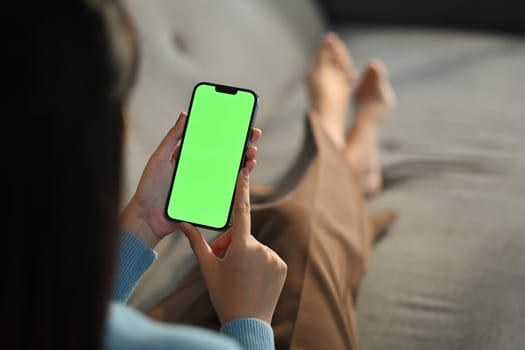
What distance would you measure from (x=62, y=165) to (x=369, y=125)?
0.87 m

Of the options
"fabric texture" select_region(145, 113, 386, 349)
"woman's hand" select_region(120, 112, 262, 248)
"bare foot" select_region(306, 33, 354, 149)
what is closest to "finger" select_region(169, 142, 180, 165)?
"woman's hand" select_region(120, 112, 262, 248)

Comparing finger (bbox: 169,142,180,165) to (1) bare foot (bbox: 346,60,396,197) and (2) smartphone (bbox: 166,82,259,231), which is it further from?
(1) bare foot (bbox: 346,60,396,197)

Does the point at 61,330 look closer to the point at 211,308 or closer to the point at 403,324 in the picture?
the point at 211,308

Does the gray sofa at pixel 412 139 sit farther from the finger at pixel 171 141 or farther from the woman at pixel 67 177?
the woman at pixel 67 177

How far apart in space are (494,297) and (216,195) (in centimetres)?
39

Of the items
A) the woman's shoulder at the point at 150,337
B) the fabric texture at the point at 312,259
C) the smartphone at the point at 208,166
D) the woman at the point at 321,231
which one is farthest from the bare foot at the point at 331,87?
the woman's shoulder at the point at 150,337

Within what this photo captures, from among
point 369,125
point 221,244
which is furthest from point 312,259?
point 369,125

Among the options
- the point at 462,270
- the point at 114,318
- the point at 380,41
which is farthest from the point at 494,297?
the point at 380,41

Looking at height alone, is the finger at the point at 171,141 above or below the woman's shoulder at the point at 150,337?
above

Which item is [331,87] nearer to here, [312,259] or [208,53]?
[208,53]

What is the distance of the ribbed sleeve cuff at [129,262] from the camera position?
633mm

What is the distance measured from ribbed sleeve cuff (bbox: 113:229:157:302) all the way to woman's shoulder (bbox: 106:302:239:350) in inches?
5.9

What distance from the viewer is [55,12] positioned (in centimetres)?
41

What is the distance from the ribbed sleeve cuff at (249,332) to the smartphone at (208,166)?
0.30 feet
